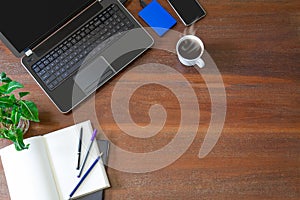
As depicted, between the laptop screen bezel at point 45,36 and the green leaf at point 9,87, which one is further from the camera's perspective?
the laptop screen bezel at point 45,36

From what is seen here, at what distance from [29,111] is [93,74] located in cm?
21

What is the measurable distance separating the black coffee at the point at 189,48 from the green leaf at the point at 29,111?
398 mm

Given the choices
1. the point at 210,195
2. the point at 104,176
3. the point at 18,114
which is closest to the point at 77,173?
the point at 104,176

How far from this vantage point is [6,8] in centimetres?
110

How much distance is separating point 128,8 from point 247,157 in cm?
51

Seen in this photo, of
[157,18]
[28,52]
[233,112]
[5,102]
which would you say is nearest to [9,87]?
[5,102]

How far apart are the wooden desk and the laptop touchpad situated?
0.03 meters

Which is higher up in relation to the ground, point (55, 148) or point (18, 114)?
point (18, 114)

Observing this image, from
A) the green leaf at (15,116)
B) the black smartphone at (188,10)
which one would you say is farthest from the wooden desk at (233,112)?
the green leaf at (15,116)

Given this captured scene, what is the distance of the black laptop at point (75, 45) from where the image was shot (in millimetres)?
1188

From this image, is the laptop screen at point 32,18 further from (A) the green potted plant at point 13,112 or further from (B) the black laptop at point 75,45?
(A) the green potted plant at point 13,112

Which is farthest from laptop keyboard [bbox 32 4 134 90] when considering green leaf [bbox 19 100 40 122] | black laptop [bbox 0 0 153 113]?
green leaf [bbox 19 100 40 122]

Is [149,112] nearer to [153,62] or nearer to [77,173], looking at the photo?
[153,62]

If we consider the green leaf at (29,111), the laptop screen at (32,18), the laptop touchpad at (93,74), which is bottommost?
the laptop touchpad at (93,74)
